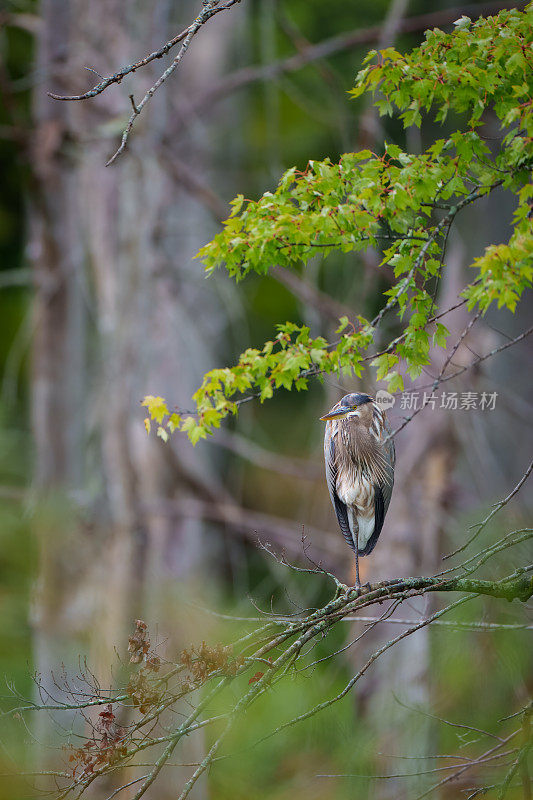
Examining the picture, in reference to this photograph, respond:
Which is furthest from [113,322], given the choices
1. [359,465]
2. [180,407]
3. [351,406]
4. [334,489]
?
[351,406]

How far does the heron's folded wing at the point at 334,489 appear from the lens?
2002 mm

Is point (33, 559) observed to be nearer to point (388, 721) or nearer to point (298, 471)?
point (298, 471)

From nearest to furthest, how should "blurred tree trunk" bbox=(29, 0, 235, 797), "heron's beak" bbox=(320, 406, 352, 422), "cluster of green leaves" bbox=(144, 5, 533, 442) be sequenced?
"heron's beak" bbox=(320, 406, 352, 422), "cluster of green leaves" bbox=(144, 5, 533, 442), "blurred tree trunk" bbox=(29, 0, 235, 797)

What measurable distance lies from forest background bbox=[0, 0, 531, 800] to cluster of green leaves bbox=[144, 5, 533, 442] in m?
2.14

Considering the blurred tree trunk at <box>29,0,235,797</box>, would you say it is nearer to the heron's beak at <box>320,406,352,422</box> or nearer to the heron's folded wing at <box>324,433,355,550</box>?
the heron's folded wing at <box>324,433,355,550</box>

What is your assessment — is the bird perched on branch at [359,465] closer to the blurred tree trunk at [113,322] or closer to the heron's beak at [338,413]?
the heron's beak at [338,413]

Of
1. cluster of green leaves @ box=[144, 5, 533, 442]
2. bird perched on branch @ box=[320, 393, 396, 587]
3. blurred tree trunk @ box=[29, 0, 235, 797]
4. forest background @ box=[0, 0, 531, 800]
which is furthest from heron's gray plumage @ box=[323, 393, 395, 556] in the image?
blurred tree trunk @ box=[29, 0, 235, 797]

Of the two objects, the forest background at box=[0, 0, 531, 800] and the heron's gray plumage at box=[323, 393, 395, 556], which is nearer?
the heron's gray plumage at box=[323, 393, 395, 556]

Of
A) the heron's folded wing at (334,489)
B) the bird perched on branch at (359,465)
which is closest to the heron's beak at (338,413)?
the bird perched on branch at (359,465)

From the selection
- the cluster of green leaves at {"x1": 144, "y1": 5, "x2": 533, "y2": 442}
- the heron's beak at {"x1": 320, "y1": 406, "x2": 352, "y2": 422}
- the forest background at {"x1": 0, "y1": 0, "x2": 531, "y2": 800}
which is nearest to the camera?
the heron's beak at {"x1": 320, "y1": 406, "x2": 352, "y2": 422}

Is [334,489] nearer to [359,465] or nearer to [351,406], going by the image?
[359,465]

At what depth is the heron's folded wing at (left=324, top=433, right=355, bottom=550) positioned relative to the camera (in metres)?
2.00

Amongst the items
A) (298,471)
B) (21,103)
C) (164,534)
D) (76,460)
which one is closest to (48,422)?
(76,460)

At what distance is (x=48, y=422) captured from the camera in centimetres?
596
